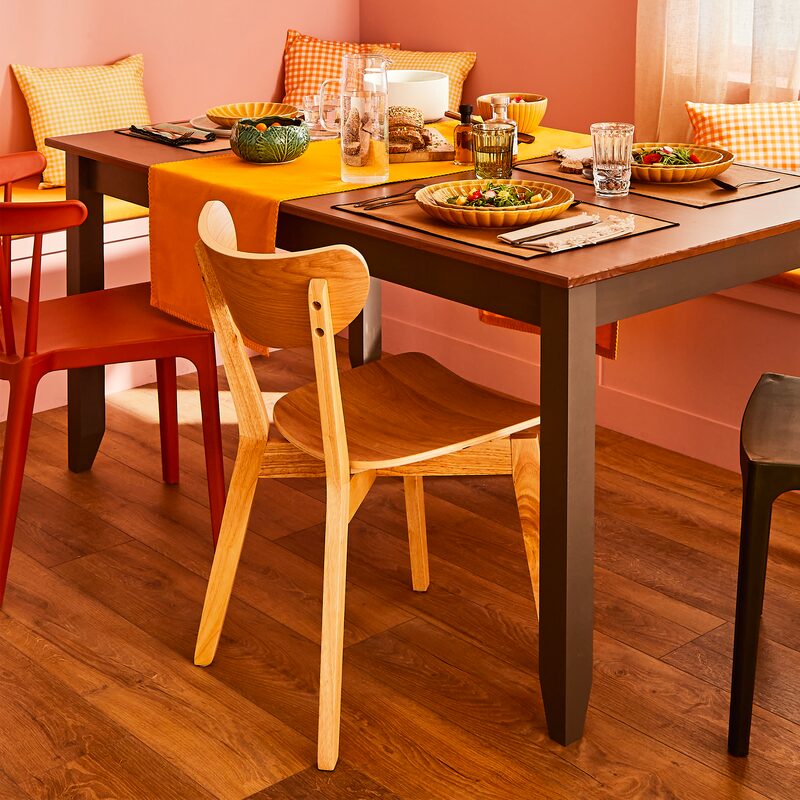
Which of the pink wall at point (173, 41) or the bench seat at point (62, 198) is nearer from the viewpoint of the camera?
the bench seat at point (62, 198)

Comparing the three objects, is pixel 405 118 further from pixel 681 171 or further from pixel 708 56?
pixel 708 56

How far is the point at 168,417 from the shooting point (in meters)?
2.84

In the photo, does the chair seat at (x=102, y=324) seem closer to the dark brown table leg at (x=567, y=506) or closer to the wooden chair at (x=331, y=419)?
the wooden chair at (x=331, y=419)

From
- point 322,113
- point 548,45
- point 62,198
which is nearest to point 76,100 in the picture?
point 62,198

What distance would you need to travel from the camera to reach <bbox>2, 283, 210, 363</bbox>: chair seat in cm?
241

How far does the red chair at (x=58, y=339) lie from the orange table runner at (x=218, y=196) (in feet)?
0.25

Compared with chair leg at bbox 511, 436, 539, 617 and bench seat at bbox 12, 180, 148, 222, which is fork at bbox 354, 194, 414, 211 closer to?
chair leg at bbox 511, 436, 539, 617

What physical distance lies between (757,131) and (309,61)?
175 cm

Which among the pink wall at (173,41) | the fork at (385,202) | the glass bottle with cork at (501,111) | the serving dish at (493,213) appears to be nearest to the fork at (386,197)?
the fork at (385,202)

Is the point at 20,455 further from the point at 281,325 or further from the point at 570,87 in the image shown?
the point at 570,87

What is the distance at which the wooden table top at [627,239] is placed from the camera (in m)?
1.74

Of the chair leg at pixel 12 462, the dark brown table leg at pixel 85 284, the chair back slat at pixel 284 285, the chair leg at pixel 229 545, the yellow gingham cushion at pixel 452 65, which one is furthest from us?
the yellow gingham cushion at pixel 452 65

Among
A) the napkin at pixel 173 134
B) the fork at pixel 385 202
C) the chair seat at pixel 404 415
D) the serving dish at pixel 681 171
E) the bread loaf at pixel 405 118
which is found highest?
the bread loaf at pixel 405 118

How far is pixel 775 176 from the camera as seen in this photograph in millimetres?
2303
